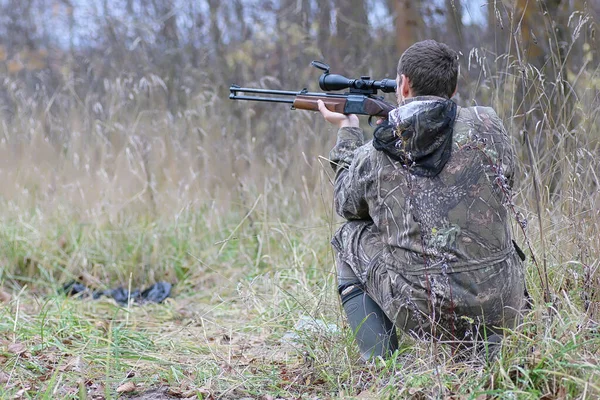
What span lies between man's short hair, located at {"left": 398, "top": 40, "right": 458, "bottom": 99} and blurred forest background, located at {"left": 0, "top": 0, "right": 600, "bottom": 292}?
0.94ft

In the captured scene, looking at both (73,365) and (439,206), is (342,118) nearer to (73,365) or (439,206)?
(439,206)

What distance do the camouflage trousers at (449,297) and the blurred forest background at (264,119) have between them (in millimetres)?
265

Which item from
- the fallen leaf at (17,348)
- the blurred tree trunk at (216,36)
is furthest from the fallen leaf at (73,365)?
the blurred tree trunk at (216,36)

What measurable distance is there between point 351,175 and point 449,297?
628 mm

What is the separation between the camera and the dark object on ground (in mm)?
5281

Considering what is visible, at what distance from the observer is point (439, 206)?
2.86 m

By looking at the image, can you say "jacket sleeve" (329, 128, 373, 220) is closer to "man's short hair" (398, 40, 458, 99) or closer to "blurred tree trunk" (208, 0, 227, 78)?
"man's short hair" (398, 40, 458, 99)

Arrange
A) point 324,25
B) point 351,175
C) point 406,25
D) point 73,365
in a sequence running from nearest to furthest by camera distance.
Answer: point 351,175, point 73,365, point 406,25, point 324,25

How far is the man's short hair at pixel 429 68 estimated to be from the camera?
297 cm

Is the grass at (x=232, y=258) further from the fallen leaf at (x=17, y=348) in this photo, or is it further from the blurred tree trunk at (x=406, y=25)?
the blurred tree trunk at (x=406, y=25)

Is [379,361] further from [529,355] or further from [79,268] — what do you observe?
[79,268]

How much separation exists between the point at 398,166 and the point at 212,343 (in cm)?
165

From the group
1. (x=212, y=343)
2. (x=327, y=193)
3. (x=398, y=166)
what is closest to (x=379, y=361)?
(x=398, y=166)

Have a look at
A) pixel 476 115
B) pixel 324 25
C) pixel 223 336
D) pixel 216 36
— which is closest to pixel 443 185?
pixel 476 115
